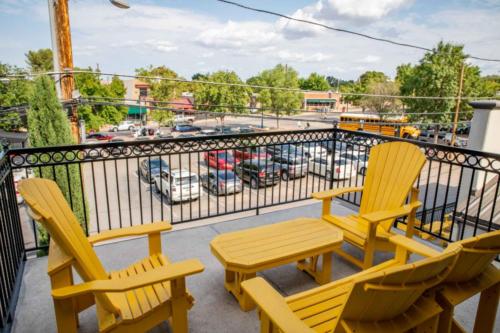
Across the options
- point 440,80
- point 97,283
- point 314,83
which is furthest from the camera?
point 314,83

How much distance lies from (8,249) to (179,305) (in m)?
1.60

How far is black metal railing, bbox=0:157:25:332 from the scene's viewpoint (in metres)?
2.01

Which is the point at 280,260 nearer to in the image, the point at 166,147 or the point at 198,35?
the point at 166,147

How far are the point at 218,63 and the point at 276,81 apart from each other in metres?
6.76

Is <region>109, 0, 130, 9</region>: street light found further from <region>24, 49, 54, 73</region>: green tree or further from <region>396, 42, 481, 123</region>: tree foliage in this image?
<region>24, 49, 54, 73</region>: green tree

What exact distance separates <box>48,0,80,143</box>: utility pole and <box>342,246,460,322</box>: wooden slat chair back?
8203mm

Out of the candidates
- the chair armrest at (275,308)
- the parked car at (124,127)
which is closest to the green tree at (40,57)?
the parked car at (124,127)

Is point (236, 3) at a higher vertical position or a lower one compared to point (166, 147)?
higher

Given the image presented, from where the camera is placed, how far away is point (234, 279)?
2445 mm

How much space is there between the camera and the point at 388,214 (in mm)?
2568

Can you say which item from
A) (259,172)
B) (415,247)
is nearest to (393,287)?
(415,247)

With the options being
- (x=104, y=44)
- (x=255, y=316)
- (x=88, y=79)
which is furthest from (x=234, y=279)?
(x=88, y=79)

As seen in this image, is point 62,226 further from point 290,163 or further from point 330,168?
point 290,163

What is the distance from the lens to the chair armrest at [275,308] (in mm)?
1245
